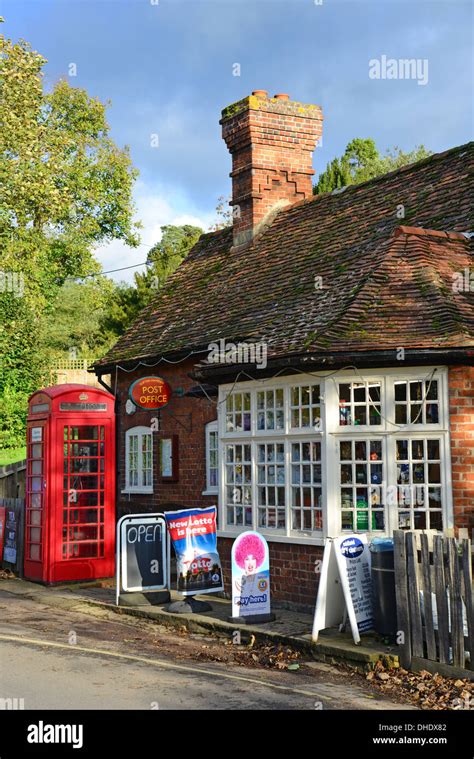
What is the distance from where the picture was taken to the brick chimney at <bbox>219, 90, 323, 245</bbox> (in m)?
17.4

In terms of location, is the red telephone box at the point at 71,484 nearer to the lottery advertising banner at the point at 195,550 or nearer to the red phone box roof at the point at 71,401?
the red phone box roof at the point at 71,401

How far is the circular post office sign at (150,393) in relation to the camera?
590 inches

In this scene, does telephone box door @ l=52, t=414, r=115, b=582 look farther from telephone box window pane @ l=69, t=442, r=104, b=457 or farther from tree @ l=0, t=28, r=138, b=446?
tree @ l=0, t=28, r=138, b=446

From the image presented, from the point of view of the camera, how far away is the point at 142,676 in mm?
7883

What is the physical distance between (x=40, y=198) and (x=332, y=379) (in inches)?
581

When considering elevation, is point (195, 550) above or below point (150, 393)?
below

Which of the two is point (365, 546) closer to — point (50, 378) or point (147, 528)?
point (147, 528)

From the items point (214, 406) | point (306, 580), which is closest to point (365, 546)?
point (306, 580)

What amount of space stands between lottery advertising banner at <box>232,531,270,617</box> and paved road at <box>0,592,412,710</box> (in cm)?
61

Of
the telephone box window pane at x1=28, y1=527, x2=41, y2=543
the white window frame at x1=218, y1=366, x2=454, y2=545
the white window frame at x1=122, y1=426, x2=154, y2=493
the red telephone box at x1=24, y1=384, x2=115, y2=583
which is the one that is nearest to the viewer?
the white window frame at x1=218, y1=366, x2=454, y2=545

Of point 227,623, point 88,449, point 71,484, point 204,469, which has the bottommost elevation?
point 227,623

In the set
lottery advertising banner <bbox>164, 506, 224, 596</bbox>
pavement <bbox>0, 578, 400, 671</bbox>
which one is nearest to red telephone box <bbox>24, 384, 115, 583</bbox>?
pavement <bbox>0, 578, 400, 671</bbox>

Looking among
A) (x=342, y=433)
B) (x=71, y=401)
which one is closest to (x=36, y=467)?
(x=71, y=401)

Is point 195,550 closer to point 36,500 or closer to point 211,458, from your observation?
point 211,458
